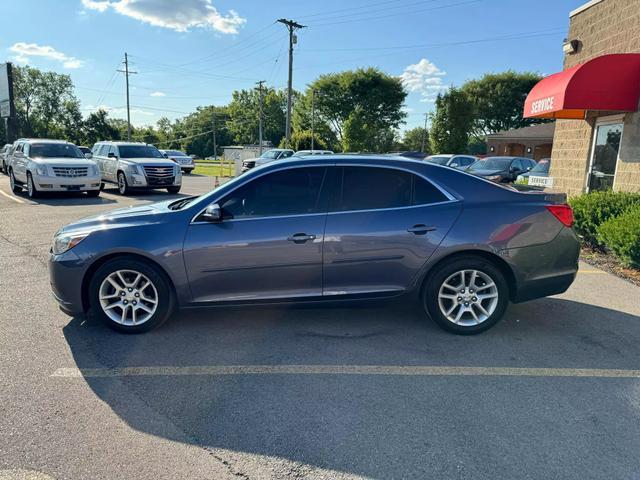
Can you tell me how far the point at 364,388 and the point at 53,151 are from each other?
1501cm

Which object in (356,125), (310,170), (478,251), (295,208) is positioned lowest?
(478,251)

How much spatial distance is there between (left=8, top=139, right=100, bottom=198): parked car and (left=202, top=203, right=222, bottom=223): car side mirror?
12.0m

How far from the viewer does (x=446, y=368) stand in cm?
358

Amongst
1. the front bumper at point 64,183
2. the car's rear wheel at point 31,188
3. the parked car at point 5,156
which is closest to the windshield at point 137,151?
the front bumper at point 64,183

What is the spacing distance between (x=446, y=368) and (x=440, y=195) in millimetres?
1561

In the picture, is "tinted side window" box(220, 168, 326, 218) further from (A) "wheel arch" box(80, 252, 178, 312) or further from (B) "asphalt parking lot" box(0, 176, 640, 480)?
(B) "asphalt parking lot" box(0, 176, 640, 480)

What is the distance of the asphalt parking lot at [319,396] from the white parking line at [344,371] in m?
0.02

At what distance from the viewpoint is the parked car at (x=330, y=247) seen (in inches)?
157

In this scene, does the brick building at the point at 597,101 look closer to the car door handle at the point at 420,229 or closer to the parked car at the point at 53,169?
the car door handle at the point at 420,229


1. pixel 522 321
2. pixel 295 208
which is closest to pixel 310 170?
pixel 295 208

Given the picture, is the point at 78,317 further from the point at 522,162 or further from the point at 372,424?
the point at 522,162

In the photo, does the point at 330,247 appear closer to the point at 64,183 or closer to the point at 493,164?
the point at 64,183

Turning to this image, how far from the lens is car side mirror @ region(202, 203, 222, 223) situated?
12.9 ft

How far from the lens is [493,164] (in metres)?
17.8
